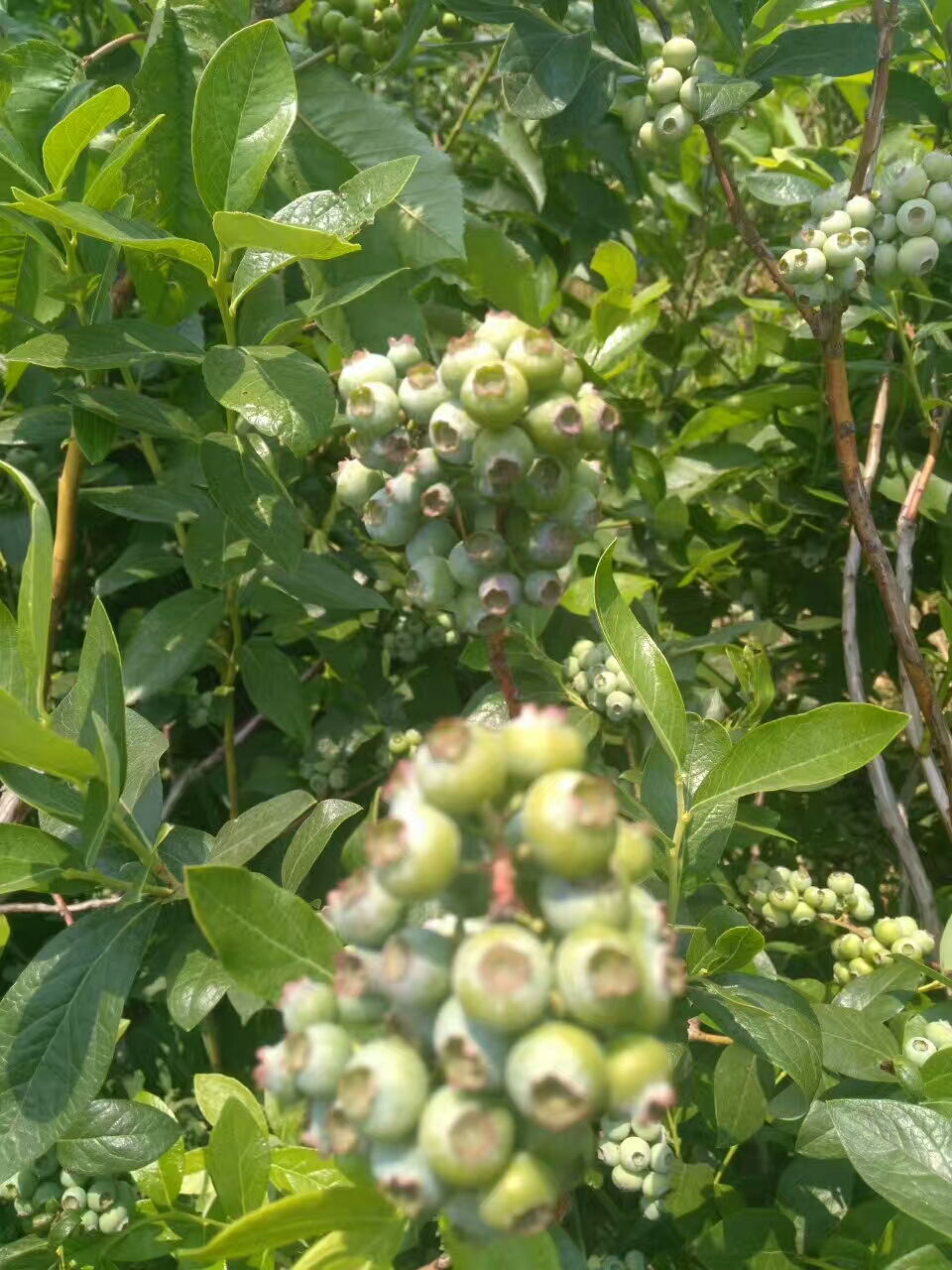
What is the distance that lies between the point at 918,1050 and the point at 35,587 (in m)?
1.35

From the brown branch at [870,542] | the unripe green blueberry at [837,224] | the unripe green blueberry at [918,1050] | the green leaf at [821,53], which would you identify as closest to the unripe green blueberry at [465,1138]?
the unripe green blueberry at [918,1050]

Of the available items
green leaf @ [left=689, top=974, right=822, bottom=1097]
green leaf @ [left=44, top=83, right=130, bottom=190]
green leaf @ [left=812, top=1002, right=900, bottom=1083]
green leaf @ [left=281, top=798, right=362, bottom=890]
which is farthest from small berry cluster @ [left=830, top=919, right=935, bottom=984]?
green leaf @ [left=44, top=83, right=130, bottom=190]

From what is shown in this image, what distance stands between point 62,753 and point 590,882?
679 millimetres

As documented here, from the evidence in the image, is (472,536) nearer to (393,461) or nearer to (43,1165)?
(393,461)

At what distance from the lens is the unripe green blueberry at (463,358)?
107 centimetres

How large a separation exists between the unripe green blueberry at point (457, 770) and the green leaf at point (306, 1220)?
0.34 m

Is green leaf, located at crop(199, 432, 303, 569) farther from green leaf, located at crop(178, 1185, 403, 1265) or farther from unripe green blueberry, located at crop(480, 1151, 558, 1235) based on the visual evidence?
unripe green blueberry, located at crop(480, 1151, 558, 1235)

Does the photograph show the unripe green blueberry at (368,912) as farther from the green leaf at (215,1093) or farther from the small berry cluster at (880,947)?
the small berry cluster at (880,947)

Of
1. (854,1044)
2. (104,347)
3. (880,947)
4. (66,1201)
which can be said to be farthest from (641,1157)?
(104,347)

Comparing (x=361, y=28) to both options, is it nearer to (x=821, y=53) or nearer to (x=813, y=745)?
(x=821, y=53)

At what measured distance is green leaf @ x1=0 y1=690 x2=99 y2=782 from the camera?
111 cm

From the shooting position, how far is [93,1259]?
1.54m

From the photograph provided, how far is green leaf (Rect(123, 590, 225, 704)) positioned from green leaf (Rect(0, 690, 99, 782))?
0.68 meters

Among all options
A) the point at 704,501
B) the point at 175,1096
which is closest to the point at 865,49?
the point at 704,501
